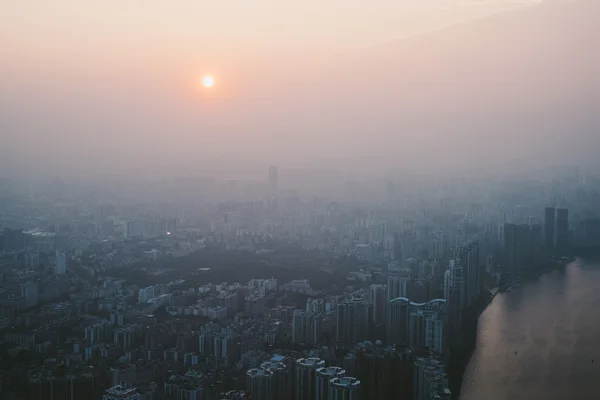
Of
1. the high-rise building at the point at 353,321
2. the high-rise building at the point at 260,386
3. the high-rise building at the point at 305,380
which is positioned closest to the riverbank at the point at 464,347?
the high-rise building at the point at 353,321

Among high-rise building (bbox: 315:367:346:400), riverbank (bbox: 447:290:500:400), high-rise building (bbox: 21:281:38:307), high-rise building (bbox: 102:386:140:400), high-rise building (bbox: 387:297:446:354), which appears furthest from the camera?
high-rise building (bbox: 21:281:38:307)

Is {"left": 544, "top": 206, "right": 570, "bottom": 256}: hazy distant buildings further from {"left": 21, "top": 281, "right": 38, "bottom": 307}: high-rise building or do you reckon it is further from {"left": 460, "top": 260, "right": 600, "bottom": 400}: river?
{"left": 21, "top": 281, "right": 38, "bottom": 307}: high-rise building

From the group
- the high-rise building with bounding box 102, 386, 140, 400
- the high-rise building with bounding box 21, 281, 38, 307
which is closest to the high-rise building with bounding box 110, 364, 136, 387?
the high-rise building with bounding box 102, 386, 140, 400

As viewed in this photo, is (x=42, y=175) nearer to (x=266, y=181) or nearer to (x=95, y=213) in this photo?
(x=95, y=213)

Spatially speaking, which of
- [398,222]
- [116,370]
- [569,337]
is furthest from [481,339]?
[398,222]

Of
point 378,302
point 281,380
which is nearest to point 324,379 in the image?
point 281,380

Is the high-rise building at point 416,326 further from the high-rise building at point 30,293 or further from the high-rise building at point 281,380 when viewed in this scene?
the high-rise building at point 30,293
